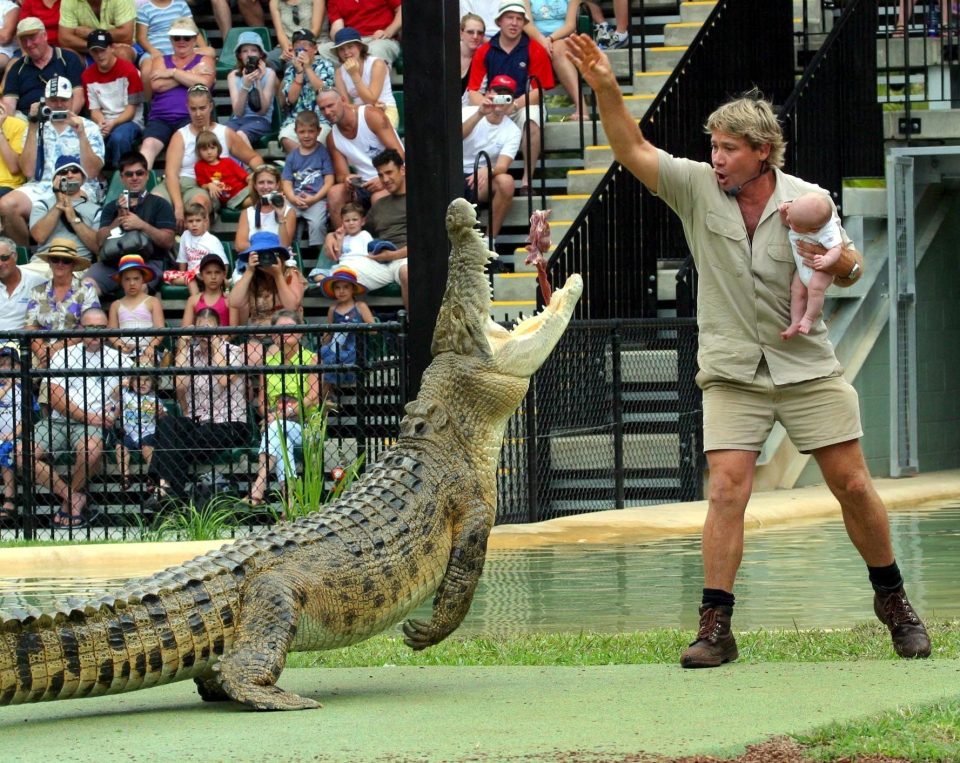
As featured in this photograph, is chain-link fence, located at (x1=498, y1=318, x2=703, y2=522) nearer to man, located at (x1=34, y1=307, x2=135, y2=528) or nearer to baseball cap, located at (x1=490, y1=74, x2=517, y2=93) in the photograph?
man, located at (x1=34, y1=307, x2=135, y2=528)

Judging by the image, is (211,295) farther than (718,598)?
Yes

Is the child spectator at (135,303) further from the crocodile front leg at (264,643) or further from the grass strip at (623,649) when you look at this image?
the crocodile front leg at (264,643)

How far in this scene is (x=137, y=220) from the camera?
1426 cm

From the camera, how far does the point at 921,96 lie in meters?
14.3

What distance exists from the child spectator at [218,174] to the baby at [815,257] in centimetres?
970

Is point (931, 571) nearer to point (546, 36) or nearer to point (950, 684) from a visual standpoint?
point (950, 684)

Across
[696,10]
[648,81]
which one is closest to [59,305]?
[648,81]

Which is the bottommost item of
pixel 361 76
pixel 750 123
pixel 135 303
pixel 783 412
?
pixel 135 303

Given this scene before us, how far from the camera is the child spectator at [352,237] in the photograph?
13.6 metres

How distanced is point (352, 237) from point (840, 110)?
13.3 feet

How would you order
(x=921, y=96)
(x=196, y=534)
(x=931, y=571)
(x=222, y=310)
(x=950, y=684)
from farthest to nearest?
1. (x=921, y=96)
2. (x=222, y=310)
3. (x=196, y=534)
4. (x=931, y=571)
5. (x=950, y=684)

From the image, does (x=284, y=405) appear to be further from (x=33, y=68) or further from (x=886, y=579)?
(x=33, y=68)

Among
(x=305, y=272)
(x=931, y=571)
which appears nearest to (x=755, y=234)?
(x=931, y=571)

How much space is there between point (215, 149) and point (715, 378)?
978 centimetres
